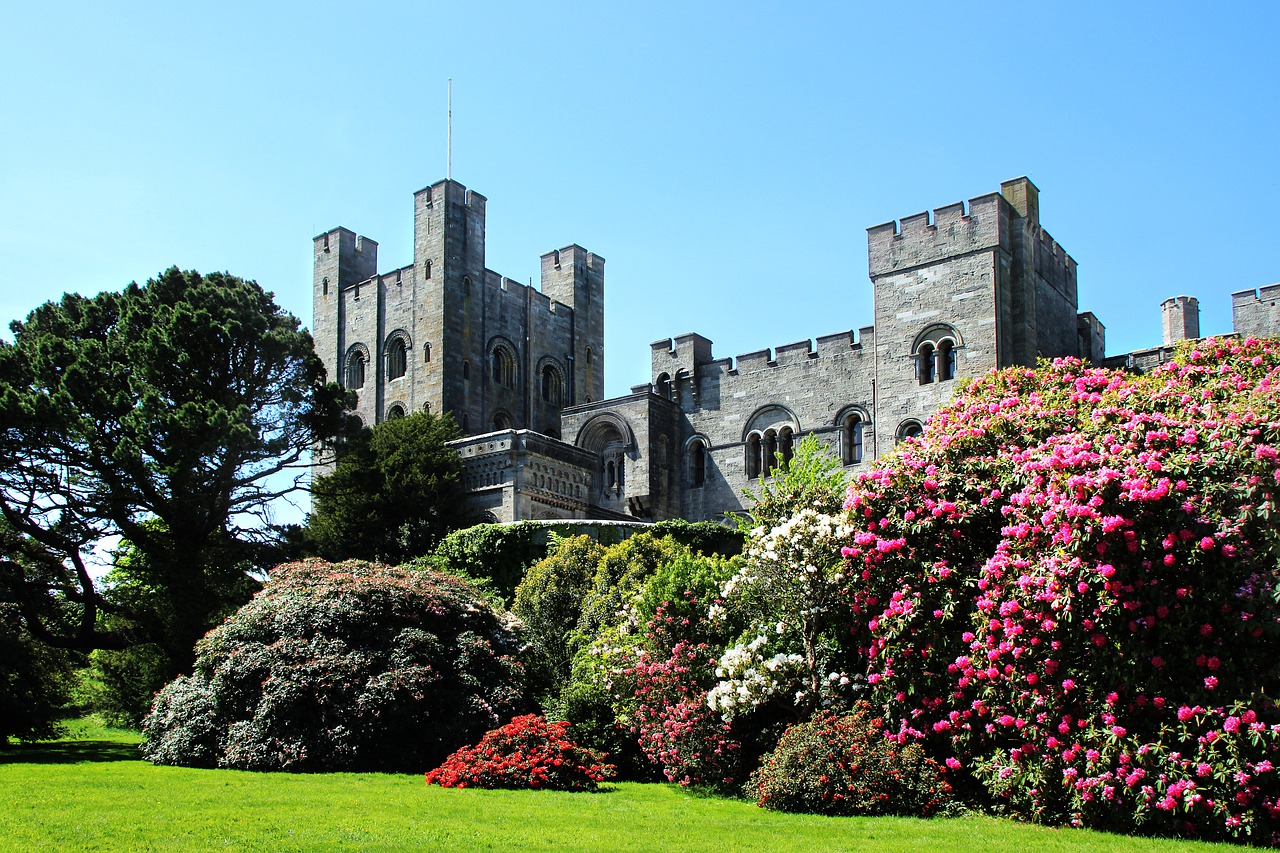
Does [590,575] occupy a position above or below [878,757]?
above

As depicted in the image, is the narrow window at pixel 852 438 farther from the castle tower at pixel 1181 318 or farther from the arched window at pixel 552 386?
the arched window at pixel 552 386

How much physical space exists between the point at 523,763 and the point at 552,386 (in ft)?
104

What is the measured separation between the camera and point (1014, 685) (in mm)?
10836

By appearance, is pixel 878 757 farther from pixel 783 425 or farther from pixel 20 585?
pixel 783 425

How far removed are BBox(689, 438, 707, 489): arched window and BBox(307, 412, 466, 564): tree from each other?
747 cm

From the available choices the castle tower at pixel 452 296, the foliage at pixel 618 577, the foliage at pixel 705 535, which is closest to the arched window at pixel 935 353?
the foliage at pixel 705 535

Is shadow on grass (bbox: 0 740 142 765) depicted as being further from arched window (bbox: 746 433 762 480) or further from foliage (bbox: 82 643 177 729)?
arched window (bbox: 746 433 762 480)

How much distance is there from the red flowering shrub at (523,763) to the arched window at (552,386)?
1210 inches

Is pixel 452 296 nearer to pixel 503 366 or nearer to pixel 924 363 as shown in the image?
pixel 503 366

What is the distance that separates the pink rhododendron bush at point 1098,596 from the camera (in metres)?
9.53

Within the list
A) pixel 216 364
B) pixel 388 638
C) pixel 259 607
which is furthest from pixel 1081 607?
pixel 216 364

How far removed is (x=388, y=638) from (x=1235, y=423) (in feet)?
35.3

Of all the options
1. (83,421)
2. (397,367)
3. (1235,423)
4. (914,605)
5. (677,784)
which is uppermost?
(397,367)

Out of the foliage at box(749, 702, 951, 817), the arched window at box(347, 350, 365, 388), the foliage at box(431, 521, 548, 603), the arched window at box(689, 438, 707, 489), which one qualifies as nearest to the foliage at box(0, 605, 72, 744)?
the foliage at box(431, 521, 548, 603)
